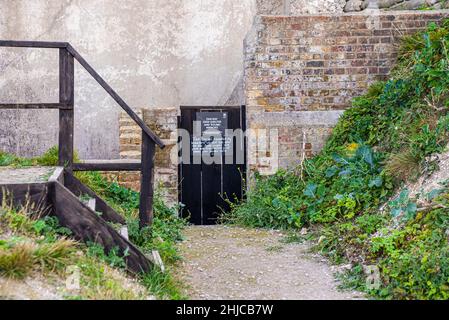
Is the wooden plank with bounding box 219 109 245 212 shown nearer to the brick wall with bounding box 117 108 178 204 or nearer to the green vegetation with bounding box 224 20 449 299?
the green vegetation with bounding box 224 20 449 299

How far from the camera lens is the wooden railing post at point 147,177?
567cm

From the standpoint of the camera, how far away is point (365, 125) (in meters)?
8.09

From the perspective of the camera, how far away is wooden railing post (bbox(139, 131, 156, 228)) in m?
5.67

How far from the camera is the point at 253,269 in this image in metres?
5.81

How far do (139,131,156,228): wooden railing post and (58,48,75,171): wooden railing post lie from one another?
2.16 feet

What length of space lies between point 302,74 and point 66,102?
13.0 feet

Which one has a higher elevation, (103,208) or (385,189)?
(385,189)

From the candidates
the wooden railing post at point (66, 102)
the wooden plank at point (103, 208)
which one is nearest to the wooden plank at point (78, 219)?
the wooden railing post at point (66, 102)

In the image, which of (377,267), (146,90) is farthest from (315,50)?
(377,267)

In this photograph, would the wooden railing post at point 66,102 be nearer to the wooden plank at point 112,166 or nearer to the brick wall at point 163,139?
the wooden plank at point 112,166

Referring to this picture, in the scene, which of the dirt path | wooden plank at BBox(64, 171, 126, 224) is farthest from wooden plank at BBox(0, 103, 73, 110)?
the dirt path

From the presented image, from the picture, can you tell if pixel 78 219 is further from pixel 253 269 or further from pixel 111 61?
pixel 111 61

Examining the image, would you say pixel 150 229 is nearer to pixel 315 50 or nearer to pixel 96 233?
pixel 96 233

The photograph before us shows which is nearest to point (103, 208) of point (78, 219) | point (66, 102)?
point (66, 102)
